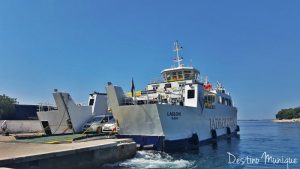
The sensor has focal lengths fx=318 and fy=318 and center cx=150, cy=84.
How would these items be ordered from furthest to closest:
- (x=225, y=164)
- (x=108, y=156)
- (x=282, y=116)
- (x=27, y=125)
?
(x=282, y=116) → (x=27, y=125) → (x=225, y=164) → (x=108, y=156)

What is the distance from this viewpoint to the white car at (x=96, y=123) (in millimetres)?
27781

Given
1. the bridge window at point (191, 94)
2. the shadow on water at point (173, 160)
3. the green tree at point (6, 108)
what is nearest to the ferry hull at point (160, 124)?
the shadow on water at point (173, 160)

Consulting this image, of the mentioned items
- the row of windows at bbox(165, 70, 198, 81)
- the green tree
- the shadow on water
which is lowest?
the shadow on water

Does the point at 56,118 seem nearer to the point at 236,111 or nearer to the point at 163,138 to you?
the point at 163,138

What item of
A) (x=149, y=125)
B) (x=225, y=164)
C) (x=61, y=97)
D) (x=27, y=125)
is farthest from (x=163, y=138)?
(x=27, y=125)

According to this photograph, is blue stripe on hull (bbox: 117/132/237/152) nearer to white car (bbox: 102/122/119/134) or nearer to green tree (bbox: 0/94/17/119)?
white car (bbox: 102/122/119/134)

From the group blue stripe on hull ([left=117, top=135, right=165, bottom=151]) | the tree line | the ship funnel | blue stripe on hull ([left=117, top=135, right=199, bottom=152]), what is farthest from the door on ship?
the tree line

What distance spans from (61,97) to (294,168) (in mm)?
20082

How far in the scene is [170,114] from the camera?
2395 cm

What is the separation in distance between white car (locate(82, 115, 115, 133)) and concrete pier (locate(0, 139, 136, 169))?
7.21 meters

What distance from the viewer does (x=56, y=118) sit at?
102 ft

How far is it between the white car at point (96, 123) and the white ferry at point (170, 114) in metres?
3.13

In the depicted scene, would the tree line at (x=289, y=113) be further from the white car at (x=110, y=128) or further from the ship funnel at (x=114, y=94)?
the ship funnel at (x=114, y=94)

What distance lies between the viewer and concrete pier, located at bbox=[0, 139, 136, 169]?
13.0 meters
